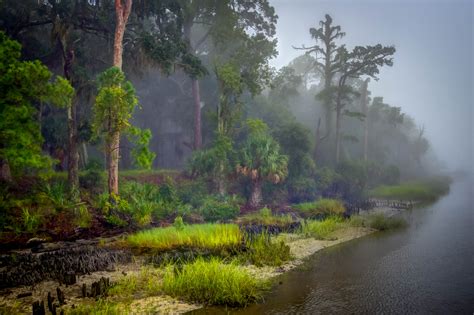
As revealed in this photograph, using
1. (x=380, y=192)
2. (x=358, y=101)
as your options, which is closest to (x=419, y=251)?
(x=380, y=192)

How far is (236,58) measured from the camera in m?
32.2

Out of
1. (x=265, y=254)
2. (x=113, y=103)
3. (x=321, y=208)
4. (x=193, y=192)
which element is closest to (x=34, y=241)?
(x=113, y=103)

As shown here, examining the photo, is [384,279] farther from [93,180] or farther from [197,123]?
[197,123]

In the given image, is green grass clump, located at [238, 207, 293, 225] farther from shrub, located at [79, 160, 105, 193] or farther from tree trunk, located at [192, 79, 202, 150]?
tree trunk, located at [192, 79, 202, 150]

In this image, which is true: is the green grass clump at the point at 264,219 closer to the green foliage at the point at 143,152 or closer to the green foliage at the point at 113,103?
the green foliage at the point at 143,152

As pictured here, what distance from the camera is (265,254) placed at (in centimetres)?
1282

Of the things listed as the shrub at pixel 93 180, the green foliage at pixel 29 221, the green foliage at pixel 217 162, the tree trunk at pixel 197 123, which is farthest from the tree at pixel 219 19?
the green foliage at pixel 29 221

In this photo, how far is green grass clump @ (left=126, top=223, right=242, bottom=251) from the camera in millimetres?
13281

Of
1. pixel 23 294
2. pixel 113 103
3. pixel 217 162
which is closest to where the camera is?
pixel 23 294

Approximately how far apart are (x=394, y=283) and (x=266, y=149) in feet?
48.2

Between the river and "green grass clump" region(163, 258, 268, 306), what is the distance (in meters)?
0.35

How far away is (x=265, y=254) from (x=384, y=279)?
4.20 metres

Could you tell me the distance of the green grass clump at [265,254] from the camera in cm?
1255

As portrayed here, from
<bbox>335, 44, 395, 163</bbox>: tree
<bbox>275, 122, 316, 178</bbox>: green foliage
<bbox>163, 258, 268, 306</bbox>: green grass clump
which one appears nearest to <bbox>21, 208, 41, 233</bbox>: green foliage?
<bbox>163, 258, 268, 306</bbox>: green grass clump
